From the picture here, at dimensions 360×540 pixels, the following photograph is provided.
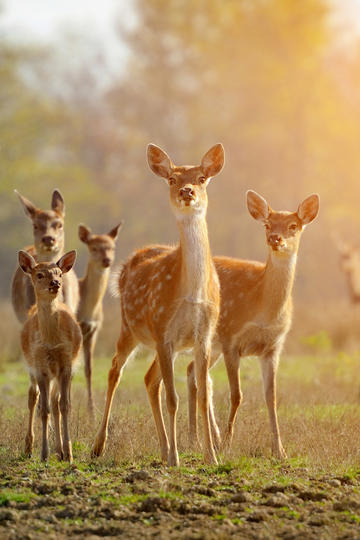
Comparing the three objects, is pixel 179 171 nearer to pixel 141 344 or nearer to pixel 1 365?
pixel 141 344

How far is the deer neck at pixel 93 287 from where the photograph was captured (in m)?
11.6

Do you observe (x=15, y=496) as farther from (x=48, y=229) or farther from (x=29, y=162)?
(x=29, y=162)

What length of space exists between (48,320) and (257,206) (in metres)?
2.13

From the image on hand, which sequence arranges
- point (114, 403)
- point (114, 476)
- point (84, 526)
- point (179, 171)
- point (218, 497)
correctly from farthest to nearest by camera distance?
point (114, 403) → point (179, 171) → point (114, 476) → point (218, 497) → point (84, 526)

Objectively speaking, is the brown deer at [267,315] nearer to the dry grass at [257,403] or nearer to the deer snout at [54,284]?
the dry grass at [257,403]

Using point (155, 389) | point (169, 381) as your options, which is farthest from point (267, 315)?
point (169, 381)

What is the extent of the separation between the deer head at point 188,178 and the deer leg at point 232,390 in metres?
1.52

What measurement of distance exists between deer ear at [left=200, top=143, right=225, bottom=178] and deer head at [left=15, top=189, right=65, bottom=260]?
9.48 feet

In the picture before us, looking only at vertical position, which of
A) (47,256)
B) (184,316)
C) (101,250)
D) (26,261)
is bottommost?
(184,316)

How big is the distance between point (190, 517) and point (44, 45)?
106 feet

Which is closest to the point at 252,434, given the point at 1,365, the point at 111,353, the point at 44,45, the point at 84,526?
the point at 84,526

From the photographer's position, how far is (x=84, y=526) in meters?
5.45

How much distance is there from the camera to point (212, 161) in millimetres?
7672

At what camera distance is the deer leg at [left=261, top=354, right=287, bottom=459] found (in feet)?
25.5
